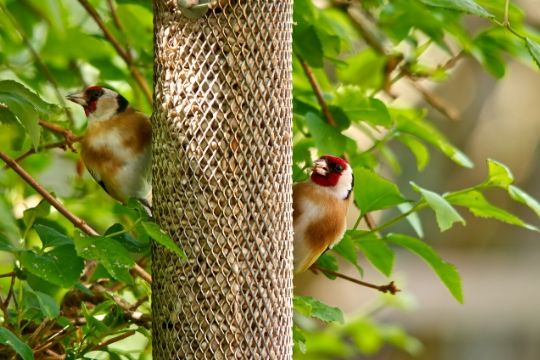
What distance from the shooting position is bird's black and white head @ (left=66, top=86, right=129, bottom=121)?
1.96m

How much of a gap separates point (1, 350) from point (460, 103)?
587cm

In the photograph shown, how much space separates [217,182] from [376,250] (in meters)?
0.42

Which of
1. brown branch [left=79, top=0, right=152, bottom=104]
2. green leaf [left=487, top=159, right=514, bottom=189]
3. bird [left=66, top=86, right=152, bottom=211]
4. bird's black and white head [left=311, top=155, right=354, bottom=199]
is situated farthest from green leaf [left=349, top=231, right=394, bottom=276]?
brown branch [left=79, top=0, right=152, bottom=104]

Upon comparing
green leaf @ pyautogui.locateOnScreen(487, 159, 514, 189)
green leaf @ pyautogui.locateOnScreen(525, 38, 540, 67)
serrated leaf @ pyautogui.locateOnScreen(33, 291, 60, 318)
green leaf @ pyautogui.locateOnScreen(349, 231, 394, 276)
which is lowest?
green leaf @ pyautogui.locateOnScreen(349, 231, 394, 276)

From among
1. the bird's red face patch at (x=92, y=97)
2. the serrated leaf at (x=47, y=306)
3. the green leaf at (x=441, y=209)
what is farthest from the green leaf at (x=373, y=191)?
the serrated leaf at (x=47, y=306)

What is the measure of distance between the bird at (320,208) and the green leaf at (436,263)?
110mm

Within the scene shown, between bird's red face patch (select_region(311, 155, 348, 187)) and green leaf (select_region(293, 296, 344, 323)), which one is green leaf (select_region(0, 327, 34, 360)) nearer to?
green leaf (select_region(293, 296, 344, 323))

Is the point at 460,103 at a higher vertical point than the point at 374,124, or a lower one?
lower

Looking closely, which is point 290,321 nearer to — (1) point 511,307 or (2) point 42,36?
(2) point 42,36

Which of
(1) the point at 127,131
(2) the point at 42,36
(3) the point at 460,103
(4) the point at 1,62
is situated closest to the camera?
(1) the point at 127,131

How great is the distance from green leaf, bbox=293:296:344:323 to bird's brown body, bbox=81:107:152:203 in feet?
1.12

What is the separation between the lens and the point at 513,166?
24.2 ft

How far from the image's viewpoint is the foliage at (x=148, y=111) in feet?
5.24

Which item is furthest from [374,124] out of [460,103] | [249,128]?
[460,103]
